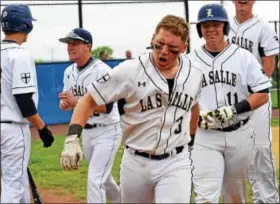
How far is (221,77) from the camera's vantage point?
5.19 m

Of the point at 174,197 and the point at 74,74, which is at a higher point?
the point at 74,74

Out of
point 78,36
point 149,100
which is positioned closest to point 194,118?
point 149,100

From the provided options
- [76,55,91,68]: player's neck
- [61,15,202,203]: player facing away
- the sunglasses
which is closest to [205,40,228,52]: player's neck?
[61,15,202,203]: player facing away

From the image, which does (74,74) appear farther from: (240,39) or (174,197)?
(174,197)

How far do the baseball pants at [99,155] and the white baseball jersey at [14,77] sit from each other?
1.17m

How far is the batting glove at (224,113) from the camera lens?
16.3 feet

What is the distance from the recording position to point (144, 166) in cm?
427

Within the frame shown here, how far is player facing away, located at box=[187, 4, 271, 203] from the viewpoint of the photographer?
5.18m

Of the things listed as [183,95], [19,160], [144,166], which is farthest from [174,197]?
[19,160]

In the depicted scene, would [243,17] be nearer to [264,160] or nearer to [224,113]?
[264,160]

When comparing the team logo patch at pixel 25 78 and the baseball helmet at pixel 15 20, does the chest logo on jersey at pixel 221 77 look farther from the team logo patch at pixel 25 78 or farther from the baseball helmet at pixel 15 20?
the baseball helmet at pixel 15 20

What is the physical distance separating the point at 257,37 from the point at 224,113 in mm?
1552

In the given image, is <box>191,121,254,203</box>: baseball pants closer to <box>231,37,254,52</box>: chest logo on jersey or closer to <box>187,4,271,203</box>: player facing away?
<box>187,4,271,203</box>: player facing away

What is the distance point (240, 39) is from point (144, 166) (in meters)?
2.49
